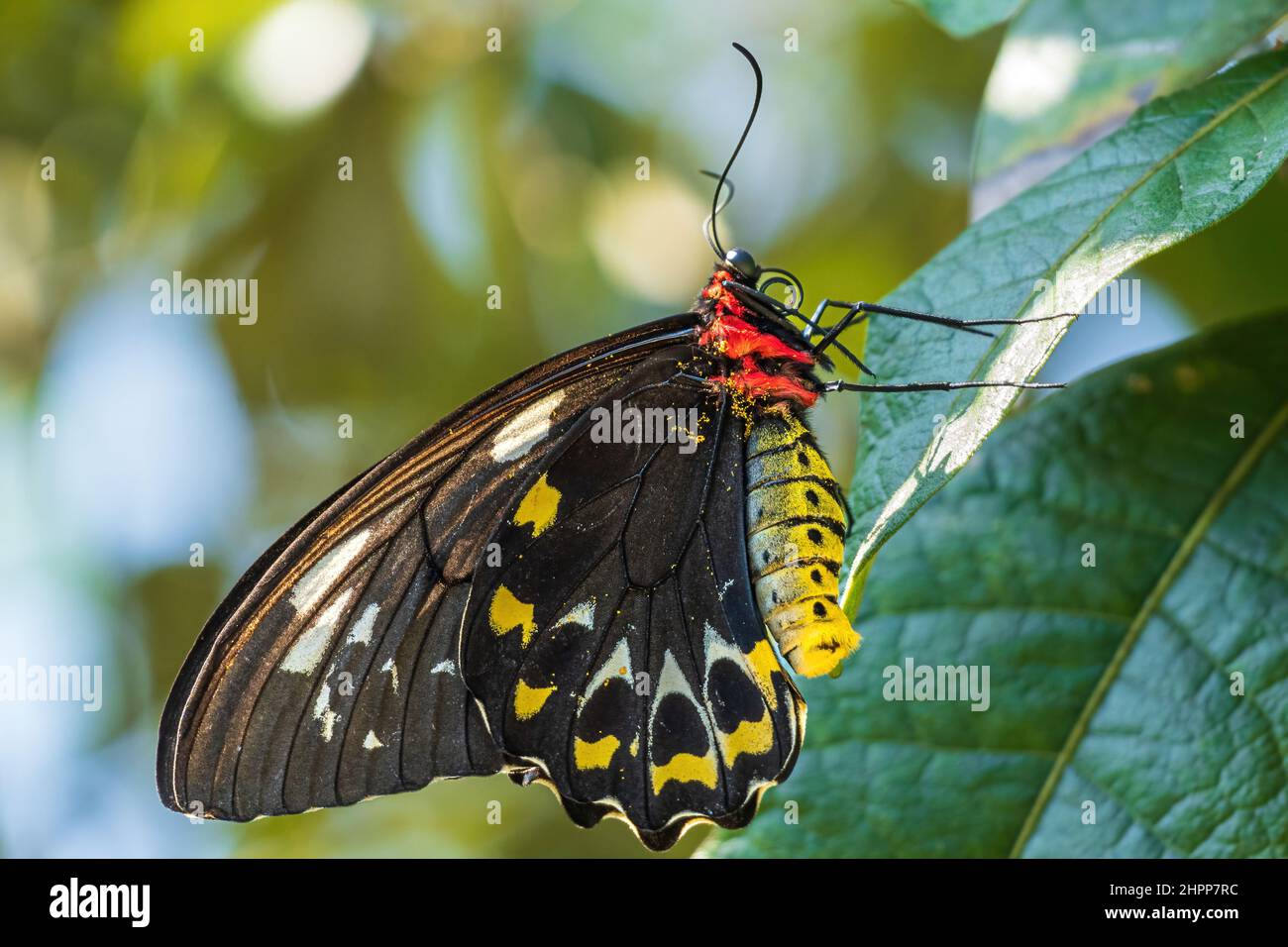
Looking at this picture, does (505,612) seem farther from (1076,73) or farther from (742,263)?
(1076,73)

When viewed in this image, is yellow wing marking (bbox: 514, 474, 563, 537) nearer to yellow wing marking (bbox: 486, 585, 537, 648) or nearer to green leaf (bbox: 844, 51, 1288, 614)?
yellow wing marking (bbox: 486, 585, 537, 648)

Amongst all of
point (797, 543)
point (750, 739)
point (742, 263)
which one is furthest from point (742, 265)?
point (750, 739)

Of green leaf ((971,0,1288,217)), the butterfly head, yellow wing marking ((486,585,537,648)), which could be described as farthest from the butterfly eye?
yellow wing marking ((486,585,537,648))

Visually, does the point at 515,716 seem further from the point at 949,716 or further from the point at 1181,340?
the point at 1181,340

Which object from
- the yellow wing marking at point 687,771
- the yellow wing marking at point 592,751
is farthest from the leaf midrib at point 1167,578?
the yellow wing marking at point 592,751
